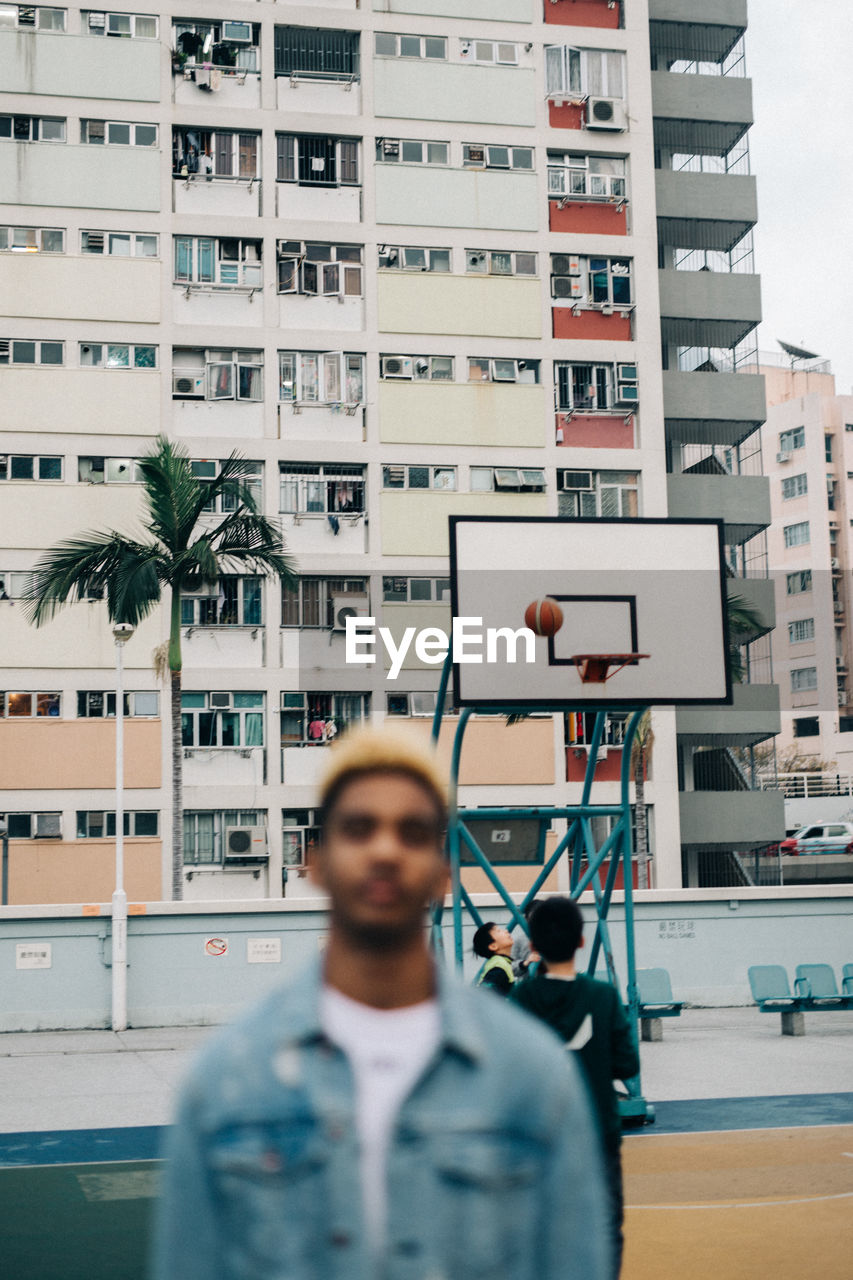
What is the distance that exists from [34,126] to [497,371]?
45.2ft

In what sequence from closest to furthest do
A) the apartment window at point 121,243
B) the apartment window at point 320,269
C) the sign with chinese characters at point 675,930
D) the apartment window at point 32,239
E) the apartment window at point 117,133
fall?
the sign with chinese characters at point 675,930, the apartment window at point 32,239, the apartment window at point 121,243, the apartment window at point 117,133, the apartment window at point 320,269

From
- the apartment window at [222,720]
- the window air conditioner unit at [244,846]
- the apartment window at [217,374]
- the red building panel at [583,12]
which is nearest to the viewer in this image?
the window air conditioner unit at [244,846]

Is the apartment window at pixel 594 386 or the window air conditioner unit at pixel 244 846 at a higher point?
the apartment window at pixel 594 386

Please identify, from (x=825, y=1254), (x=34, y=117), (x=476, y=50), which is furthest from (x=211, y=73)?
(x=825, y=1254)

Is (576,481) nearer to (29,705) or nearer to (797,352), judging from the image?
(29,705)

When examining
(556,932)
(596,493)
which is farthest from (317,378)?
(556,932)

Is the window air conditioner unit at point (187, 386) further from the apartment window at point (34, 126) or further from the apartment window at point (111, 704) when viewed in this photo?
the apartment window at point (111, 704)

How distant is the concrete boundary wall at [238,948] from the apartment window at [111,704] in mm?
14142

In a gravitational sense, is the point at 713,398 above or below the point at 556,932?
above

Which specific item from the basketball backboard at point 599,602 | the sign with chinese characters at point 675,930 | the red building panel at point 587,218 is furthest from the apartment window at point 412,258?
the basketball backboard at point 599,602

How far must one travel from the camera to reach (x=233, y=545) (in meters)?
29.5

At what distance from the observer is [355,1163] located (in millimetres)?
2043

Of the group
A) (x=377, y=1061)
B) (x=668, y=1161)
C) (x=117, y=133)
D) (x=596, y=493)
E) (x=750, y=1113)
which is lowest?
(x=750, y=1113)

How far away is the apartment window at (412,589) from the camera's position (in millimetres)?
40188
